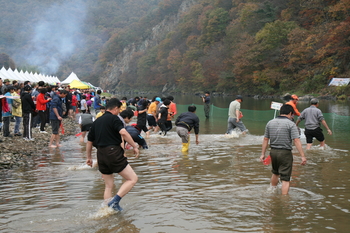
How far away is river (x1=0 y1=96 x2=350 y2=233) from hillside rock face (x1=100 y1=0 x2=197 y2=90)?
4983 inches

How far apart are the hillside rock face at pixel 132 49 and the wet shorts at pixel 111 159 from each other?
13008 cm

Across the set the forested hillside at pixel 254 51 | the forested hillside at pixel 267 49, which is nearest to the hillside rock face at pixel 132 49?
the forested hillside at pixel 254 51

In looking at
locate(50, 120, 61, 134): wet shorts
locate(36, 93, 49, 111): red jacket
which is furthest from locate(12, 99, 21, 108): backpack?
locate(50, 120, 61, 134): wet shorts

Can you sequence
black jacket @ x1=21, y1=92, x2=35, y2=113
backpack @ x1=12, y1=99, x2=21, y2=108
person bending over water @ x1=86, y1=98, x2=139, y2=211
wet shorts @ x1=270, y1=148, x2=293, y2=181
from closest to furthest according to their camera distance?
person bending over water @ x1=86, y1=98, x2=139, y2=211
wet shorts @ x1=270, y1=148, x2=293, y2=181
black jacket @ x1=21, y1=92, x2=35, y2=113
backpack @ x1=12, y1=99, x2=21, y2=108

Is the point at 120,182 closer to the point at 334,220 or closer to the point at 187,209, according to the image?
the point at 187,209

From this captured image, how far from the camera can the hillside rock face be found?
444ft

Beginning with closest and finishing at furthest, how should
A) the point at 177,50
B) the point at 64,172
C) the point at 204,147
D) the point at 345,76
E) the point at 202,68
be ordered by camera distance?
the point at 64,172
the point at 204,147
the point at 345,76
the point at 202,68
the point at 177,50

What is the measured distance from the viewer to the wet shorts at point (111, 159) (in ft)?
18.9

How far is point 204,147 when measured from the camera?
12578 mm

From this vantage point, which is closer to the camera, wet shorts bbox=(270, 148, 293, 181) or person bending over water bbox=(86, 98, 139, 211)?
person bending over water bbox=(86, 98, 139, 211)

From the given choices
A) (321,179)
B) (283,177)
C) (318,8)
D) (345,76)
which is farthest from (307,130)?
(318,8)

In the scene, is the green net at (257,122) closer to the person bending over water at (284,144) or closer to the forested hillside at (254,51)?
the person bending over water at (284,144)

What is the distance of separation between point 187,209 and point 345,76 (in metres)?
39.5

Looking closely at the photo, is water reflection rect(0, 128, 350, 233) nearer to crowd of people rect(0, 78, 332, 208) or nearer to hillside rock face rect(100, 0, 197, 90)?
crowd of people rect(0, 78, 332, 208)
